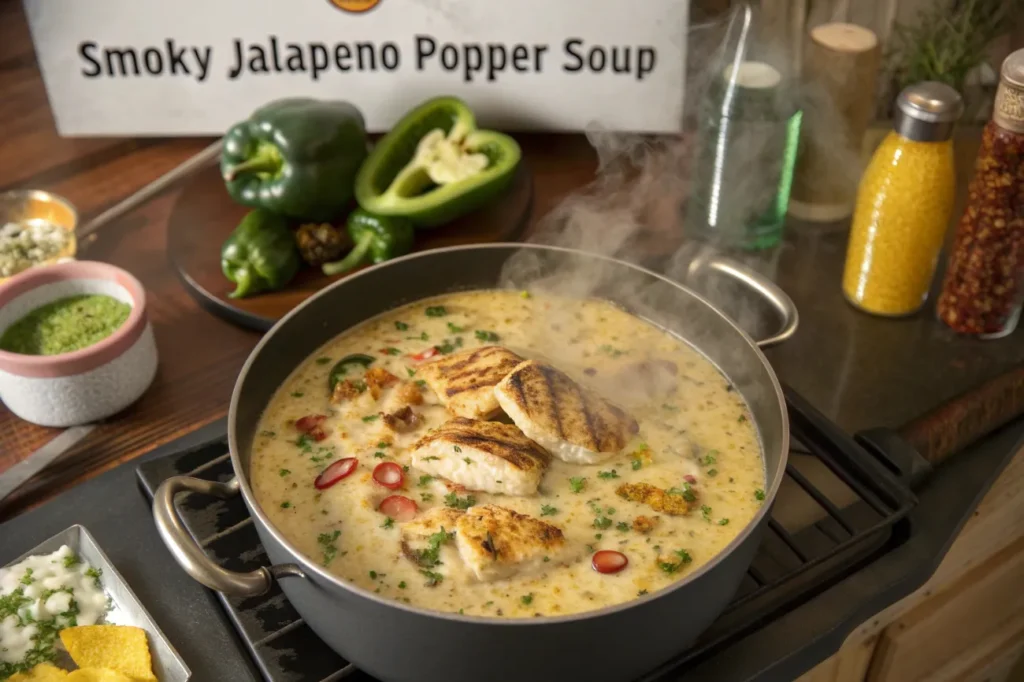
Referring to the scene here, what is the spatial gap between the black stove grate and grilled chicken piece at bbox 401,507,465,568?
15 centimetres

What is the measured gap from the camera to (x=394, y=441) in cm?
129

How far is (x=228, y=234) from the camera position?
1.86 metres

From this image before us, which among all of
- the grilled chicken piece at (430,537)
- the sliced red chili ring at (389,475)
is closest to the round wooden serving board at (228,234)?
the sliced red chili ring at (389,475)

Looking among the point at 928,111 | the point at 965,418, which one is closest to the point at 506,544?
the point at 965,418

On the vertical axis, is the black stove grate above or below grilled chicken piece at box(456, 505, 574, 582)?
below

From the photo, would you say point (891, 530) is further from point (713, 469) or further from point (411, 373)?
point (411, 373)

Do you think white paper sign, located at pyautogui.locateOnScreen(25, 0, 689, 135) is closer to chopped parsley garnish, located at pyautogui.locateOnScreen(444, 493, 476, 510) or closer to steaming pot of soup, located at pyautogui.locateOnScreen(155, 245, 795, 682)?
steaming pot of soup, located at pyautogui.locateOnScreen(155, 245, 795, 682)

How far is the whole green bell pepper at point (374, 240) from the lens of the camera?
1.77m

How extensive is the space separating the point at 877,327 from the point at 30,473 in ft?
4.42

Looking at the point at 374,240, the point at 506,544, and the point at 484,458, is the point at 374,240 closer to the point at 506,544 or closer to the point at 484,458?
the point at 484,458

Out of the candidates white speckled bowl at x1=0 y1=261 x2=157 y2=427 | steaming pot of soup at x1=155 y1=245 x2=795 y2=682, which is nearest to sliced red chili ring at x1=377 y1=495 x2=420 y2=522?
steaming pot of soup at x1=155 y1=245 x2=795 y2=682

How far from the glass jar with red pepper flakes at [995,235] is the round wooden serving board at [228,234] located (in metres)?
0.76

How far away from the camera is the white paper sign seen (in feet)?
6.23

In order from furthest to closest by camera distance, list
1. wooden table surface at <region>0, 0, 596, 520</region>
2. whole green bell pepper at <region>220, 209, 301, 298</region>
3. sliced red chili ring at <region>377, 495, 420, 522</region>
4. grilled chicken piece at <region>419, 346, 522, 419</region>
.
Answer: whole green bell pepper at <region>220, 209, 301, 298</region> < wooden table surface at <region>0, 0, 596, 520</region> < grilled chicken piece at <region>419, 346, 522, 419</region> < sliced red chili ring at <region>377, 495, 420, 522</region>
